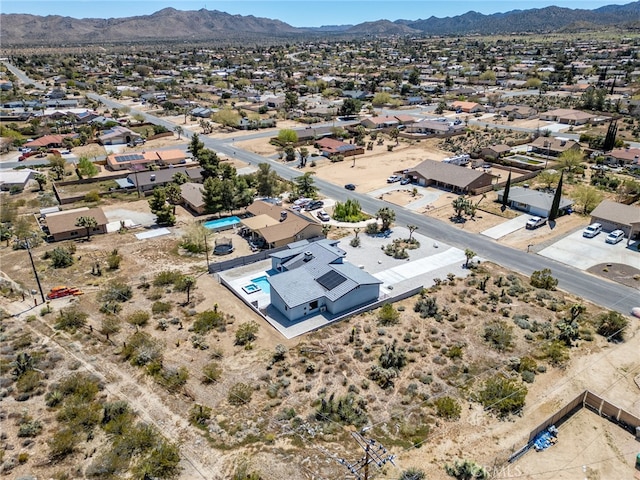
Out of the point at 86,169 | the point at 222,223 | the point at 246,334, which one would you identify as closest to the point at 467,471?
the point at 246,334

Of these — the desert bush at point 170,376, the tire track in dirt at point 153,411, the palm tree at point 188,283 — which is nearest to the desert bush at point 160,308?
the palm tree at point 188,283

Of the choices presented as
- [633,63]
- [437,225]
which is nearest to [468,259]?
[437,225]

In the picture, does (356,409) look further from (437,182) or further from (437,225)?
(437,182)

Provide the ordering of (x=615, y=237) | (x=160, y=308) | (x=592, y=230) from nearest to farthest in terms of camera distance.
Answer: (x=160, y=308) < (x=615, y=237) < (x=592, y=230)

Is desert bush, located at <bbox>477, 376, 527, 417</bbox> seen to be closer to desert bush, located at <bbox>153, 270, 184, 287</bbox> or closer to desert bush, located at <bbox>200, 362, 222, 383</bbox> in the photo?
desert bush, located at <bbox>200, 362, 222, 383</bbox>

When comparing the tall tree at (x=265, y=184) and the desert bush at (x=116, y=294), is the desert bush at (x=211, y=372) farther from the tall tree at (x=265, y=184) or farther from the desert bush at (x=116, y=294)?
the tall tree at (x=265, y=184)

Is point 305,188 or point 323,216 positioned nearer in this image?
point 323,216

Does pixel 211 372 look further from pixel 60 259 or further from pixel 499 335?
pixel 60 259
